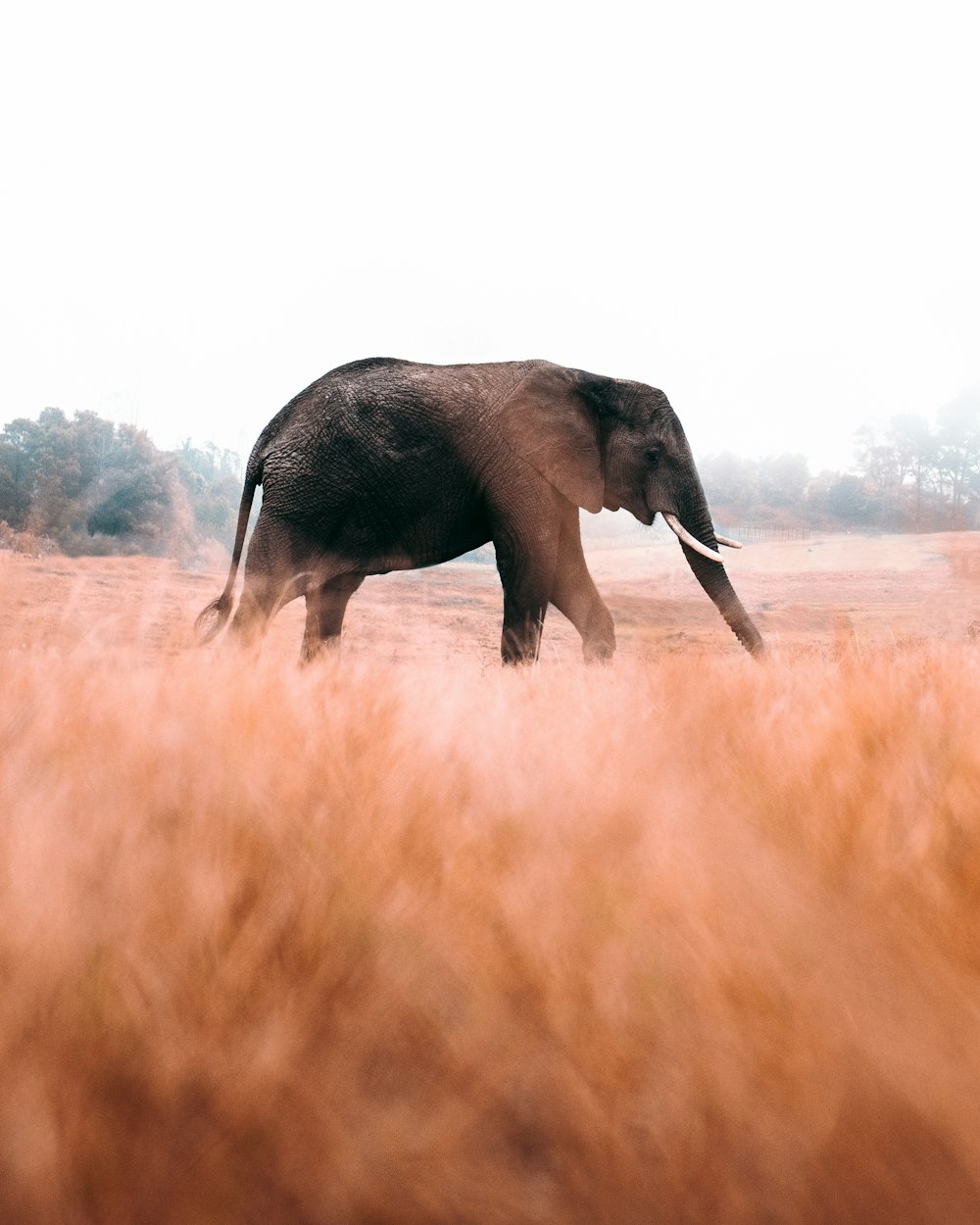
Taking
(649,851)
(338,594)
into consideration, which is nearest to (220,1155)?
(649,851)

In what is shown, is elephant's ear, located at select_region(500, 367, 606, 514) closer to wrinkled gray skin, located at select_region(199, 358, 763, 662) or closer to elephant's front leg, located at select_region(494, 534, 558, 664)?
wrinkled gray skin, located at select_region(199, 358, 763, 662)

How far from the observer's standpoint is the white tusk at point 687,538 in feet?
13.9

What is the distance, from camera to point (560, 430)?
428 centimetres

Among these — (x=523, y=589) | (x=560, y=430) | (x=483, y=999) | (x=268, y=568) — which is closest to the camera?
(x=483, y=999)

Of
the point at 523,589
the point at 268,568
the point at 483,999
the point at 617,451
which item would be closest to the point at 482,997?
the point at 483,999

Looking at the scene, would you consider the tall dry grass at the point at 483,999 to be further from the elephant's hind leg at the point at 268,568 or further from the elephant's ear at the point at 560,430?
the elephant's ear at the point at 560,430

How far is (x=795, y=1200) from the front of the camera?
54cm

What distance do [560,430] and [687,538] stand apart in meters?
0.74

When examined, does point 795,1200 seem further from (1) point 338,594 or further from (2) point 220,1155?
(1) point 338,594

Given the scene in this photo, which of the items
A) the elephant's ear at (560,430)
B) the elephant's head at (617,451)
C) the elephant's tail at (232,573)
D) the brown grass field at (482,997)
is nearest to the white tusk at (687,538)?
the elephant's head at (617,451)

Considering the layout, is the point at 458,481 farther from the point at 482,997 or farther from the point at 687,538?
the point at 482,997

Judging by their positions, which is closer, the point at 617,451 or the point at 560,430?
the point at 560,430

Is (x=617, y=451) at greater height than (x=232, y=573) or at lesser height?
greater

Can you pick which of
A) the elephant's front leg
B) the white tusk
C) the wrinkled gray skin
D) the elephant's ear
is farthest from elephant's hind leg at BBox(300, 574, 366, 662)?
the white tusk
